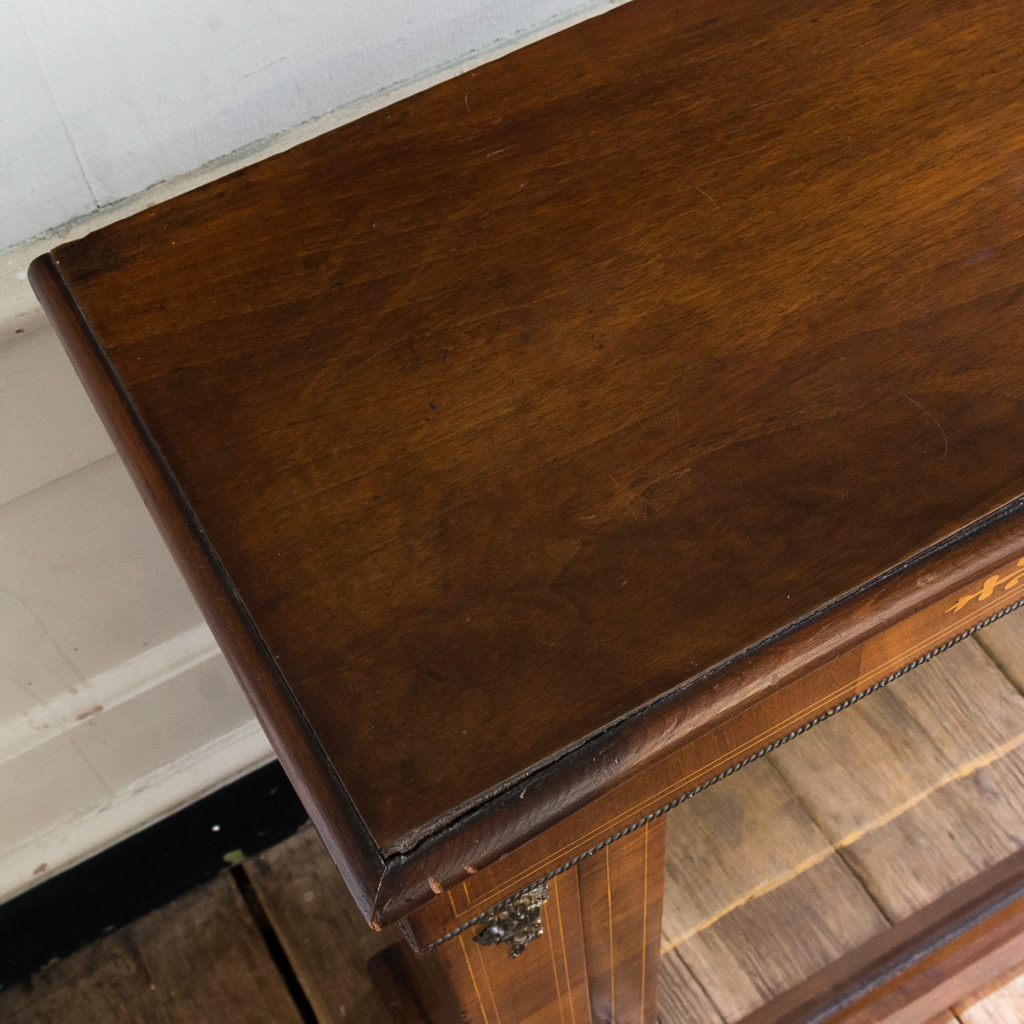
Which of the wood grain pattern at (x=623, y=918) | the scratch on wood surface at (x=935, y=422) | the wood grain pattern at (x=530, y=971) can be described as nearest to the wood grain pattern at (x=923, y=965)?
the wood grain pattern at (x=623, y=918)

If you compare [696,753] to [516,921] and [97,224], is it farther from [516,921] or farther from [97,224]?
[97,224]

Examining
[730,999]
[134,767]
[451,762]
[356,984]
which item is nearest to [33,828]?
[134,767]

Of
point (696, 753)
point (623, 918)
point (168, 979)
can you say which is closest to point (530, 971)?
point (623, 918)

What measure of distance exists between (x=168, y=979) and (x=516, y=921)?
712 millimetres

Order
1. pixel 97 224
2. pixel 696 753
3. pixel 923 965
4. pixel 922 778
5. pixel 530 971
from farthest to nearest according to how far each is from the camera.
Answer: pixel 922 778 → pixel 923 965 → pixel 97 224 → pixel 530 971 → pixel 696 753

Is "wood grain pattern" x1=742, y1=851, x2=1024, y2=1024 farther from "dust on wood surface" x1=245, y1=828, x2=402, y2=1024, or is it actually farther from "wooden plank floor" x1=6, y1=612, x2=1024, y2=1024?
"dust on wood surface" x1=245, y1=828, x2=402, y2=1024

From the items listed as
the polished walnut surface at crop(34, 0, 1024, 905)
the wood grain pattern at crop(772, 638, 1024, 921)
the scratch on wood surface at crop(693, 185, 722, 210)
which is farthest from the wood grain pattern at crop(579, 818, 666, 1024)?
the wood grain pattern at crop(772, 638, 1024, 921)

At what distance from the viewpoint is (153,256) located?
521 mm

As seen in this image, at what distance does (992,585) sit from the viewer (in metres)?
0.47

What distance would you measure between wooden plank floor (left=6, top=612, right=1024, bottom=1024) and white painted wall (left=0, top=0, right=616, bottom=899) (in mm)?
143

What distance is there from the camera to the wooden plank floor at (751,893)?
3.43 ft

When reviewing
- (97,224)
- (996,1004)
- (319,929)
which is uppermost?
(97,224)

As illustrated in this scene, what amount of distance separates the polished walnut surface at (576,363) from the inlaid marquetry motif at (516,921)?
114 millimetres

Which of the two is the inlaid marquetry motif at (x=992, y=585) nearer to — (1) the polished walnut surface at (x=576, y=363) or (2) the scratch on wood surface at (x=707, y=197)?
(1) the polished walnut surface at (x=576, y=363)
